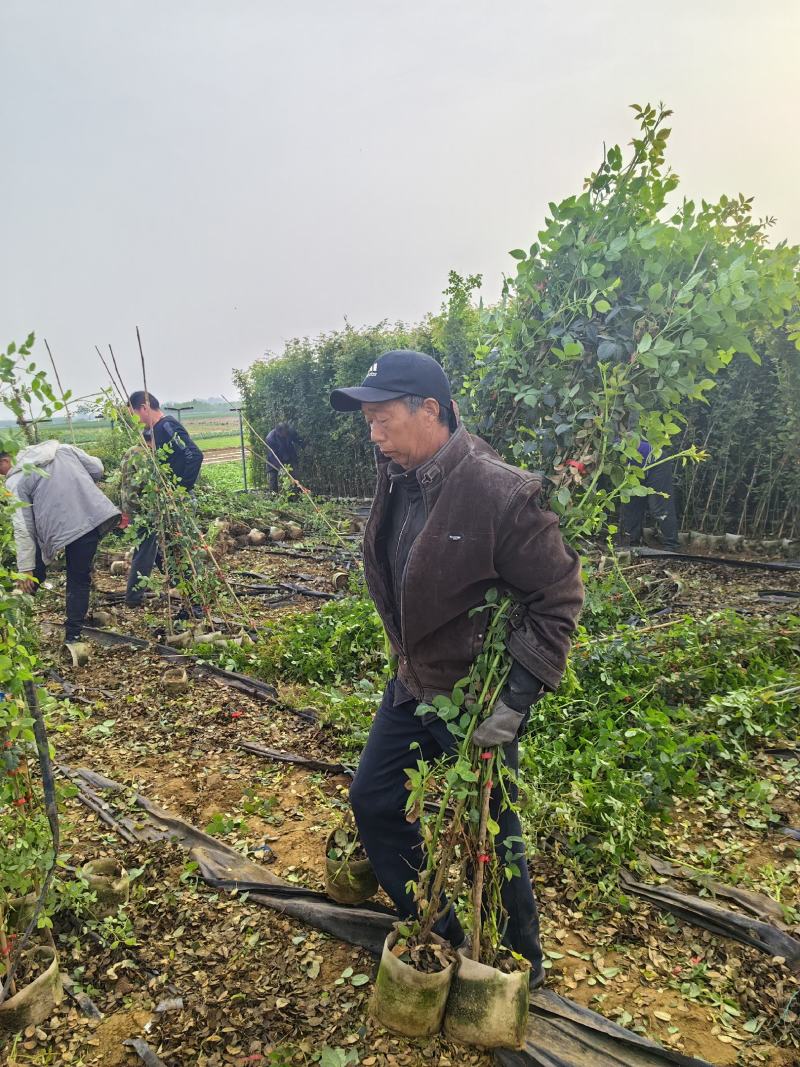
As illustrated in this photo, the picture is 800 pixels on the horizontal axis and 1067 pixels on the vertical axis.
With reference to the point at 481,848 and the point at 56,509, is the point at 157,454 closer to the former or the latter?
the point at 56,509

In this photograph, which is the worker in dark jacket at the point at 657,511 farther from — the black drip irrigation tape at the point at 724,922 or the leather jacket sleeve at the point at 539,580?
the leather jacket sleeve at the point at 539,580

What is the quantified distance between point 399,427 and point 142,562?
539 centimetres

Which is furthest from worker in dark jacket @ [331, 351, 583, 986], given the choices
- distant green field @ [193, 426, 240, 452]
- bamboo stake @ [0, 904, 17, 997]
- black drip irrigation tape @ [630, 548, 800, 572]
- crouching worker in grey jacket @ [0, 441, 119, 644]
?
distant green field @ [193, 426, 240, 452]

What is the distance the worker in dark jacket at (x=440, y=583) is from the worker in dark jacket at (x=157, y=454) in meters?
4.12

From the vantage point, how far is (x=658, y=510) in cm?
900

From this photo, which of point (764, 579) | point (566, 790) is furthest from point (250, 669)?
point (764, 579)

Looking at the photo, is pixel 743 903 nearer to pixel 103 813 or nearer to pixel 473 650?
pixel 473 650

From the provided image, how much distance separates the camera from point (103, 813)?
3.44m

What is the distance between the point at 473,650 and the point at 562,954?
1.39 meters

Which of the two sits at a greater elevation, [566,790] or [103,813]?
[566,790]

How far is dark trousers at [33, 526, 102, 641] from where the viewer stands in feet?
18.5

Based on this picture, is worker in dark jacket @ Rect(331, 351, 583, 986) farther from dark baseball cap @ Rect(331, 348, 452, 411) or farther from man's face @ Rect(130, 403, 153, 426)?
man's face @ Rect(130, 403, 153, 426)

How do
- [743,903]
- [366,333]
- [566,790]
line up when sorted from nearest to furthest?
1. [743,903]
2. [566,790]
3. [366,333]

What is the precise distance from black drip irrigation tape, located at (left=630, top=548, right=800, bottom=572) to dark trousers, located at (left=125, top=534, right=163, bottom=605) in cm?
531
